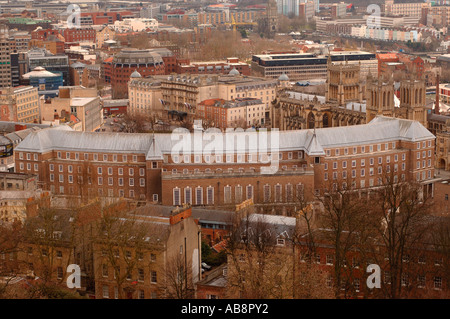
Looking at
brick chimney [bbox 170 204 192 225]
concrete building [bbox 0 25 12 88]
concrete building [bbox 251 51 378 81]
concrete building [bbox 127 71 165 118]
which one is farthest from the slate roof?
concrete building [bbox 251 51 378 81]

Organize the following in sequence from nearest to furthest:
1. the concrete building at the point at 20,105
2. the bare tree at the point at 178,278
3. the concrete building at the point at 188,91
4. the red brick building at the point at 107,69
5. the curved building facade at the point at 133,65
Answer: the bare tree at the point at 178,278 < the concrete building at the point at 20,105 < the concrete building at the point at 188,91 < the curved building facade at the point at 133,65 < the red brick building at the point at 107,69

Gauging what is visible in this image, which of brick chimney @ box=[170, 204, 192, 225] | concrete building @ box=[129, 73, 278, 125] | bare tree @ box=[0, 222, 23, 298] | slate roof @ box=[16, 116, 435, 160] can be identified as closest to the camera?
bare tree @ box=[0, 222, 23, 298]

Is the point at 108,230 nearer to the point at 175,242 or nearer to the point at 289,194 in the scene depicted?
the point at 175,242

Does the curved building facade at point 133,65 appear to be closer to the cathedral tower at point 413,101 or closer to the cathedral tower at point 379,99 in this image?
the cathedral tower at point 379,99

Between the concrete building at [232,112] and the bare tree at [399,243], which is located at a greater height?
the bare tree at [399,243]

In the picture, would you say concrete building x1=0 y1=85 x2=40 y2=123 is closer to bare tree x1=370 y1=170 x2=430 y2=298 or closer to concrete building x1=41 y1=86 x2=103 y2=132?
concrete building x1=41 y1=86 x2=103 y2=132

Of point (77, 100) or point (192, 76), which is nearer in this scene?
point (77, 100)

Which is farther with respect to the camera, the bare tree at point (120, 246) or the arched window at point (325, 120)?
the arched window at point (325, 120)

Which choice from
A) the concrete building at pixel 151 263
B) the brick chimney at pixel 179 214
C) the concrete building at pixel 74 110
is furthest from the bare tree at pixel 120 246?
the concrete building at pixel 74 110

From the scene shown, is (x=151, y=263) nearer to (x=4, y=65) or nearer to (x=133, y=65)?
(x=4, y=65)
